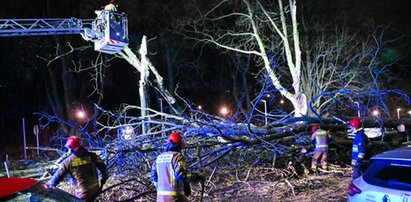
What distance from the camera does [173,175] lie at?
15.6 ft

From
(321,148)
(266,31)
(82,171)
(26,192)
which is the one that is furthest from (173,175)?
(266,31)

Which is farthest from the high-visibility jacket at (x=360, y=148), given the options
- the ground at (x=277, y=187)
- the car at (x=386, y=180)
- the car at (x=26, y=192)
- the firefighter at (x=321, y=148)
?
the car at (x=26, y=192)

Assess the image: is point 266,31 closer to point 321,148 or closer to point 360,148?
point 321,148

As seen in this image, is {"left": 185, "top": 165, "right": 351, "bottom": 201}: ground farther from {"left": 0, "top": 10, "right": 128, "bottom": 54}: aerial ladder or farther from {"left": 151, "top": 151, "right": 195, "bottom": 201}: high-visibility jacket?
{"left": 0, "top": 10, "right": 128, "bottom": 54}: aerial ladder

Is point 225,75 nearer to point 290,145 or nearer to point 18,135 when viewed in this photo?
point 18,135

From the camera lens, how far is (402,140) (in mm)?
11930

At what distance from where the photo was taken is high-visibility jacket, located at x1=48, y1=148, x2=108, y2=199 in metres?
5.25

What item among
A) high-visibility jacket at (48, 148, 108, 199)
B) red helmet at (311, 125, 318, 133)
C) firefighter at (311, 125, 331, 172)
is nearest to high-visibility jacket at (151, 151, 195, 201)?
high-visibility jacket at (48, 148, 108, 199)

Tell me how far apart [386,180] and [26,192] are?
11.4 feet

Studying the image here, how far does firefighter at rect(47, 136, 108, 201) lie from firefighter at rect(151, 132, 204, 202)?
3.77ft

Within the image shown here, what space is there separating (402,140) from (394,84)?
74.9ft

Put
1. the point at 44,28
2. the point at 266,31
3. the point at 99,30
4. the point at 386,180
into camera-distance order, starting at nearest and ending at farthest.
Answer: the point at 386,180
the point at 99,30
the point at 44,28
the point at 266,31

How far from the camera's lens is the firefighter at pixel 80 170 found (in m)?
5.27

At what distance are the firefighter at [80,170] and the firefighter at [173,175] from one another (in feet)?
3.77
